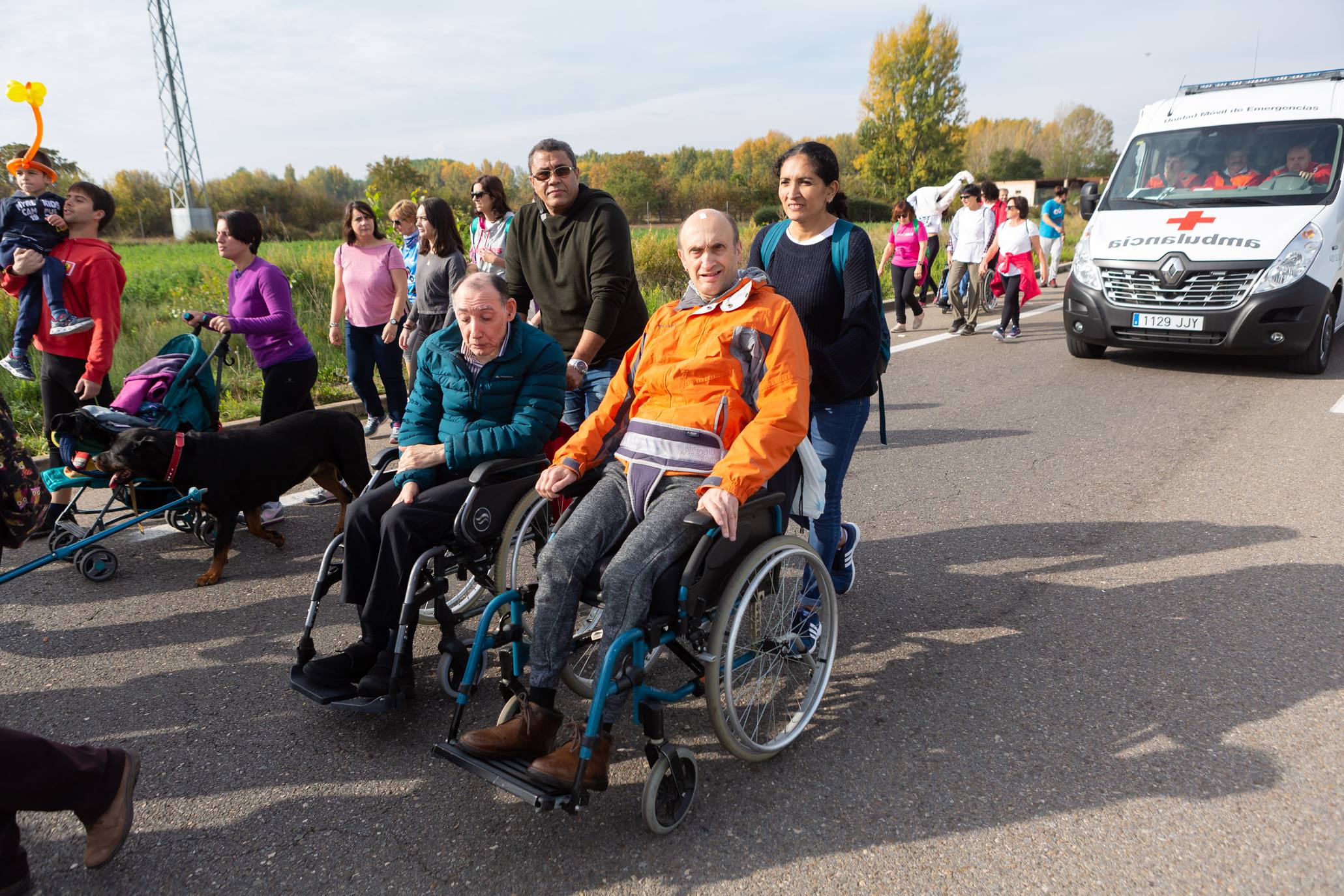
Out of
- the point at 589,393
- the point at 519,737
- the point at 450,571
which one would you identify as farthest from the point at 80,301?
the point at 519,737

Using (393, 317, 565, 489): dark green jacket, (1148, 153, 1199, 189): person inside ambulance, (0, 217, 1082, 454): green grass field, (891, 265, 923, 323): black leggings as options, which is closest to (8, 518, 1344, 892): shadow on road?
(393, 317, 565, 489): dark green jacket

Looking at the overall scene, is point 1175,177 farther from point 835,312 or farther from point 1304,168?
point 835,312

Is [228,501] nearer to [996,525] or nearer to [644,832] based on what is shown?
[644,832]

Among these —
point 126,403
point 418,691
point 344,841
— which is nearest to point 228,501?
point 126,403

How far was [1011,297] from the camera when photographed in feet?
33.8

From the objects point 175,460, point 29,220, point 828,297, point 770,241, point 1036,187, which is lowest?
point 175,460

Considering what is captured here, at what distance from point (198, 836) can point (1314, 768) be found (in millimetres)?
3290


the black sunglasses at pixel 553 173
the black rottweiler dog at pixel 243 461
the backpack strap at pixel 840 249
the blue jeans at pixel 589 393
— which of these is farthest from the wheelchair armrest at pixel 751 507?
the black rottweiler dog at pixel 243 461

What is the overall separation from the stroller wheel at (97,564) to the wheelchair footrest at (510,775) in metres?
2.69

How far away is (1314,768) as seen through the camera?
2676 millimetres

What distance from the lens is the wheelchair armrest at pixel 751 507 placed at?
2566mm

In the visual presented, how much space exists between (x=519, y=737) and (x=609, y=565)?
21.7 inches

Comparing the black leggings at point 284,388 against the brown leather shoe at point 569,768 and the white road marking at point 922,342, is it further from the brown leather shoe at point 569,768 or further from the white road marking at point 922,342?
the white road marking at point 922,342

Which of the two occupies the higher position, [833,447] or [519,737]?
[833,447]
